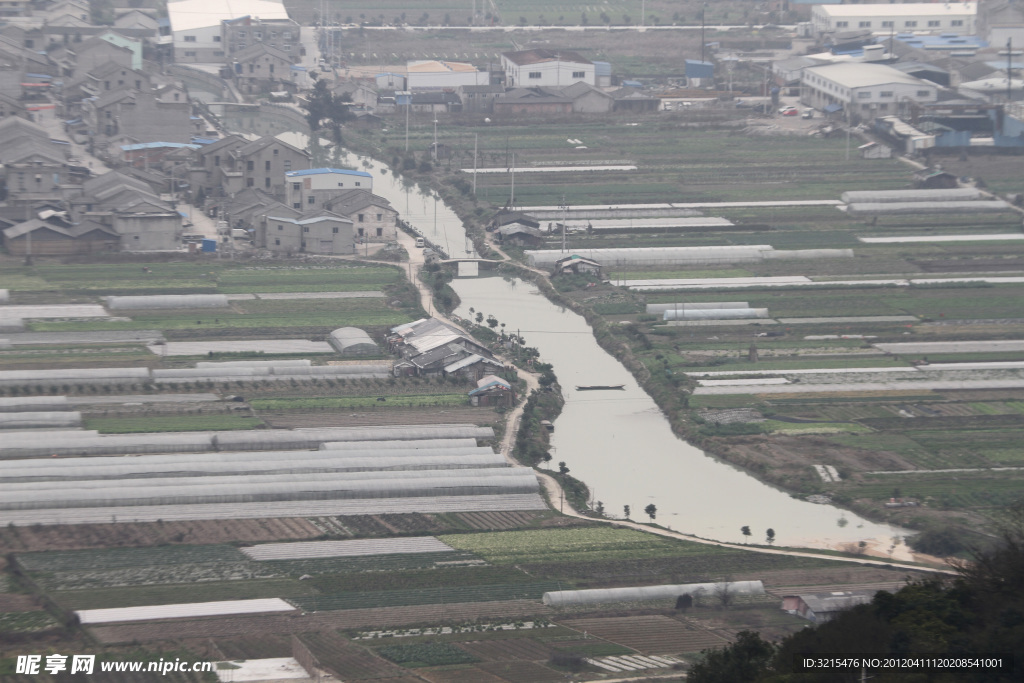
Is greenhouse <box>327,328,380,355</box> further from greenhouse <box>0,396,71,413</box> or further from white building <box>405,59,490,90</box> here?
white building <box>405,59,490,90</box>

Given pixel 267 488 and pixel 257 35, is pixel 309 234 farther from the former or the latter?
pixel 257 35

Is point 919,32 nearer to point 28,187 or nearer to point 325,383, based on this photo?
point 28,187

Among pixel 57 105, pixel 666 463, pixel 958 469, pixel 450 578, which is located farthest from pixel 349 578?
pixel 57 105

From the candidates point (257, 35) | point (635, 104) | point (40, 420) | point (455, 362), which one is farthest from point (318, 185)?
point (257, 35)

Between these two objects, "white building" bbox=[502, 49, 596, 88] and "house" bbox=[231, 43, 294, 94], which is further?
"house" bbox=[231, 43, 294, 94]

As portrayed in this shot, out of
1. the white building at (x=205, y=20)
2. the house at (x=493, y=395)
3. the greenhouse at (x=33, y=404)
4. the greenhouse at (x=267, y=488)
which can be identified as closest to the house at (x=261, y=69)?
the white building at (x=205, y=20)

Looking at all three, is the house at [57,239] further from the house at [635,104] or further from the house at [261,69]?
the house at [635,104]

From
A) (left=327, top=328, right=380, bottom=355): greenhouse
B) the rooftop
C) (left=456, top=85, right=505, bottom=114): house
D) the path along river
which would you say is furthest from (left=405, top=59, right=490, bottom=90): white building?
(left=327, top=328, right=380, bottom=355): greenhouse
